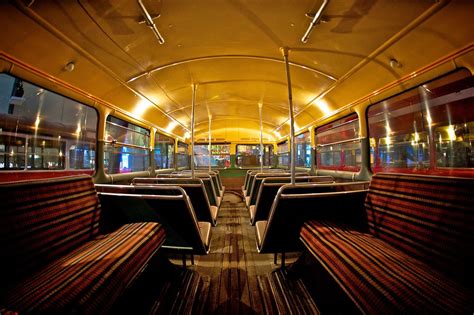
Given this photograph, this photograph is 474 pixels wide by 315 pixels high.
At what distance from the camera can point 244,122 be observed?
7270 millimetres

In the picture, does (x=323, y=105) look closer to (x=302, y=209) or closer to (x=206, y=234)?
(x=302, y=209)

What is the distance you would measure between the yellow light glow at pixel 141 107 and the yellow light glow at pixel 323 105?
353 centimetres

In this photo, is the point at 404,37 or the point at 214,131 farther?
the point at 214,131

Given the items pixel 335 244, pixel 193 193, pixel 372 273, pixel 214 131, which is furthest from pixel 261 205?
pixel 214 131

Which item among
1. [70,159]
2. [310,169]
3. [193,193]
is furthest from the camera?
[310,169]

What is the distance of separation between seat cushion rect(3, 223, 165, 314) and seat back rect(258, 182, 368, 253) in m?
A: 1.05

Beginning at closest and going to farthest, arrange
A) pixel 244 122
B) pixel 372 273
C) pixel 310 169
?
pixel 372 273, pixel 310 169, pixel 244 122

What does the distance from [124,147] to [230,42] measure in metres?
2.87

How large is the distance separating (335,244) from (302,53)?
95.8 inches

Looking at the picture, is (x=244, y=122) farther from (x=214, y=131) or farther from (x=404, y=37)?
(x=404, y=37)

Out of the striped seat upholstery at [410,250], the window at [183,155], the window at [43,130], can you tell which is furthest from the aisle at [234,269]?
the window at [183,155]

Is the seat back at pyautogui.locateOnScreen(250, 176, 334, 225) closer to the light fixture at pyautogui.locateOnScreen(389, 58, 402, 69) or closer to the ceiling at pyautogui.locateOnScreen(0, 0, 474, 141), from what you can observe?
the light fixture at pyautogui.locateOnScreen(389, 58, 402, 69)

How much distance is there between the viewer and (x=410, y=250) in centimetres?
122

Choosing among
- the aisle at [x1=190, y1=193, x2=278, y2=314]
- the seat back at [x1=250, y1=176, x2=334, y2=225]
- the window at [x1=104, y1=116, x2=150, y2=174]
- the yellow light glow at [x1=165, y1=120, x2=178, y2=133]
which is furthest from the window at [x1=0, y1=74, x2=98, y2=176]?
the seat back at [x1=250, y1=176, x2=334, y2=225]
